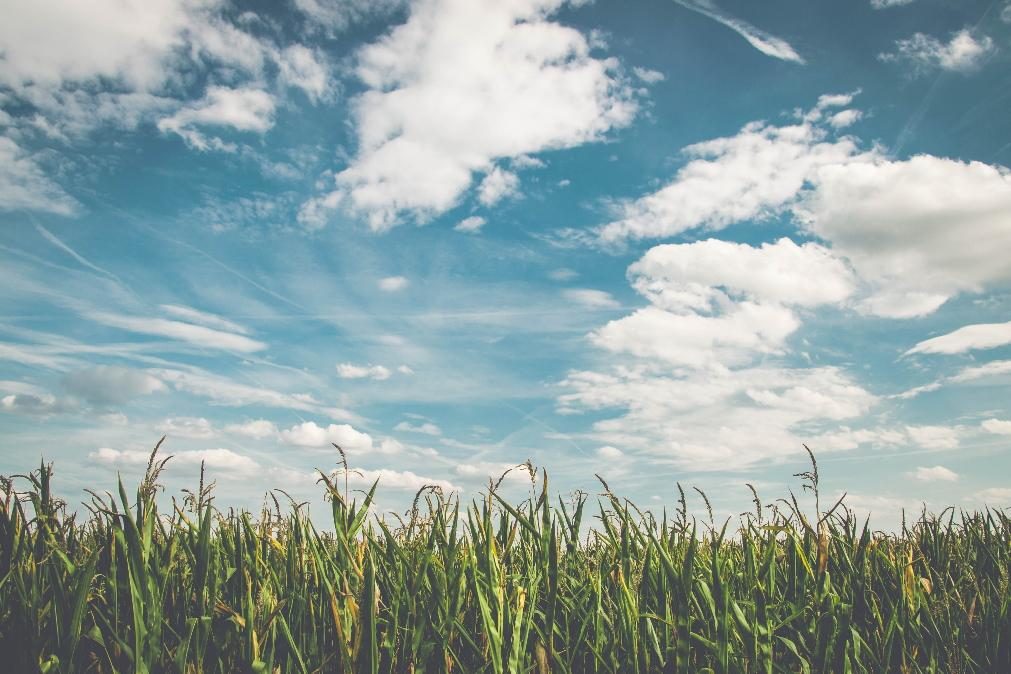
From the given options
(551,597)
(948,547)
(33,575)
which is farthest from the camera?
(948,547)

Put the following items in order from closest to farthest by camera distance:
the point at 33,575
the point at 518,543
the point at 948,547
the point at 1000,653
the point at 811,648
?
1. the point at 33,575
2. the point at 811,648
3. the point at 1000,653
4. the point at 518,543
5. the point at 948,547

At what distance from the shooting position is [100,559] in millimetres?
4090

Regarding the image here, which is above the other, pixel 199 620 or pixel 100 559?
pixel 100 559

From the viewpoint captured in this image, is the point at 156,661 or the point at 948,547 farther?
the point at 948,547

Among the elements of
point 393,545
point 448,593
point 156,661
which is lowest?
point 156,661

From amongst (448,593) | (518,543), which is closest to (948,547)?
(518,543)

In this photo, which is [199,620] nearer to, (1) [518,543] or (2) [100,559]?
(2) [100,559]

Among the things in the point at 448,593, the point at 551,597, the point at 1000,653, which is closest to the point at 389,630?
the point at 448,593

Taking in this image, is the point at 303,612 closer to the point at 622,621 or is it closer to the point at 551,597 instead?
the point at 551,597

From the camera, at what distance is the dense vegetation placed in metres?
3.50

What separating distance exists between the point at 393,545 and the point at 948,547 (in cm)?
568

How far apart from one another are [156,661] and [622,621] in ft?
8.00

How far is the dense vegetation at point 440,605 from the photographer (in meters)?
3.50

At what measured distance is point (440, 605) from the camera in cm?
376
